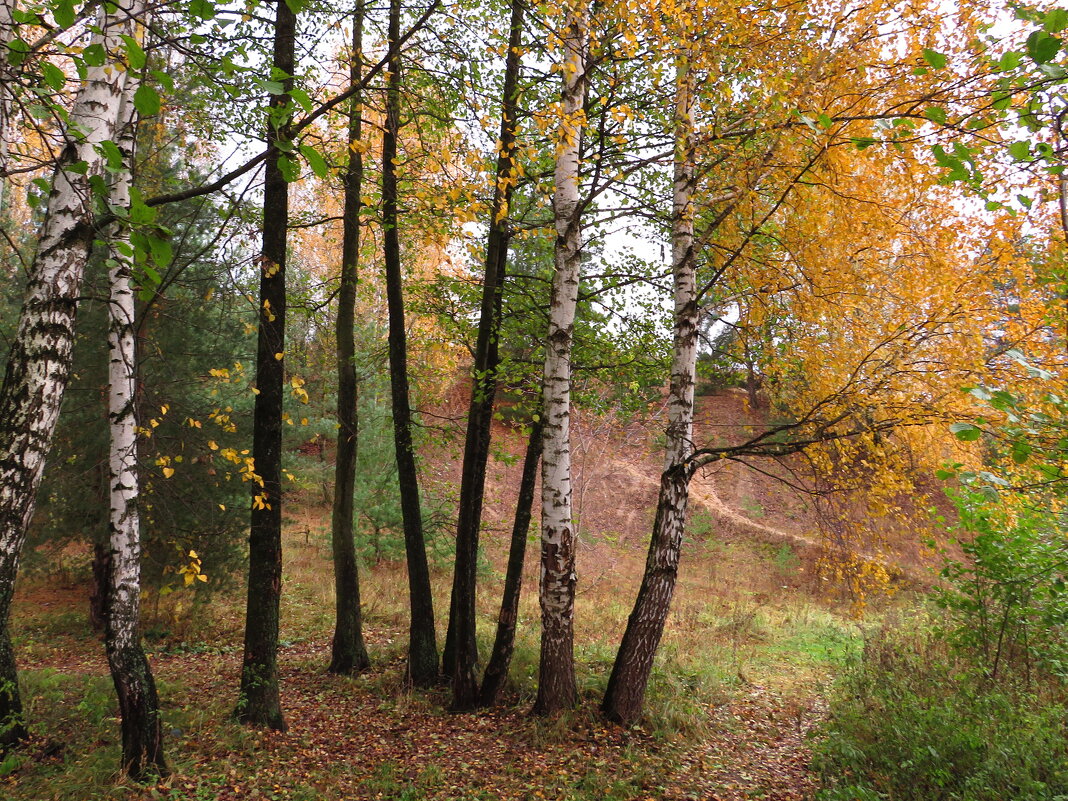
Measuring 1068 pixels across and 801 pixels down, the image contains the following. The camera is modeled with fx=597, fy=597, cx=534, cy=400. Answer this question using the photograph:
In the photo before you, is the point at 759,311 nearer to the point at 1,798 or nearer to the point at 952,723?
the point at 952,723

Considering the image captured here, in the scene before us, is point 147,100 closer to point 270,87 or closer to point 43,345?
point 270,87

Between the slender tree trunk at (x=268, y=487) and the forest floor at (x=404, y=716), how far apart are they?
1.27 feet

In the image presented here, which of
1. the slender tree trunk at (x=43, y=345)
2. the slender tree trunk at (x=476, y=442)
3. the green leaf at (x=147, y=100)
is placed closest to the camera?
the green leaf at (x=147, y=100)

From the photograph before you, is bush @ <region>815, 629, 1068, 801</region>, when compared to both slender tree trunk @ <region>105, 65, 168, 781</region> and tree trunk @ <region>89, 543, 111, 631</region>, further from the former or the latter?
tree trunk @ <region>89, 543, 111, 631</region>

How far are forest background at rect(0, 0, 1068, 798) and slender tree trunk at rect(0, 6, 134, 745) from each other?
2 centimetres

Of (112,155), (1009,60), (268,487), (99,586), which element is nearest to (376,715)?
(268,487)

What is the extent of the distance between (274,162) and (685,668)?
7491 mm

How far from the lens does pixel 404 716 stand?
21.5ft

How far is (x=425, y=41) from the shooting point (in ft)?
16.3

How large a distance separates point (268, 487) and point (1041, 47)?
19.3 feet

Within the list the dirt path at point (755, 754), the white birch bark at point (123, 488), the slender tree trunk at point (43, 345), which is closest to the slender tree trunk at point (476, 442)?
the dirt path at point (755, 754)

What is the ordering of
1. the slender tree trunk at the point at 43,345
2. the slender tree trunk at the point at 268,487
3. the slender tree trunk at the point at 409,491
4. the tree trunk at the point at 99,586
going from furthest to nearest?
the tree trunk at the point at 99,586, the slender tree trunk at the point at 409,491, the slender tree trunk at the point at 268,487, the slender tree trunk at the point at 43,345

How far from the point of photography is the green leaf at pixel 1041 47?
1.78 metres

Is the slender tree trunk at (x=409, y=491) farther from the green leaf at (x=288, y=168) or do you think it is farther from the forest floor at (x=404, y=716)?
the green leaf at (x=288, y=168)
